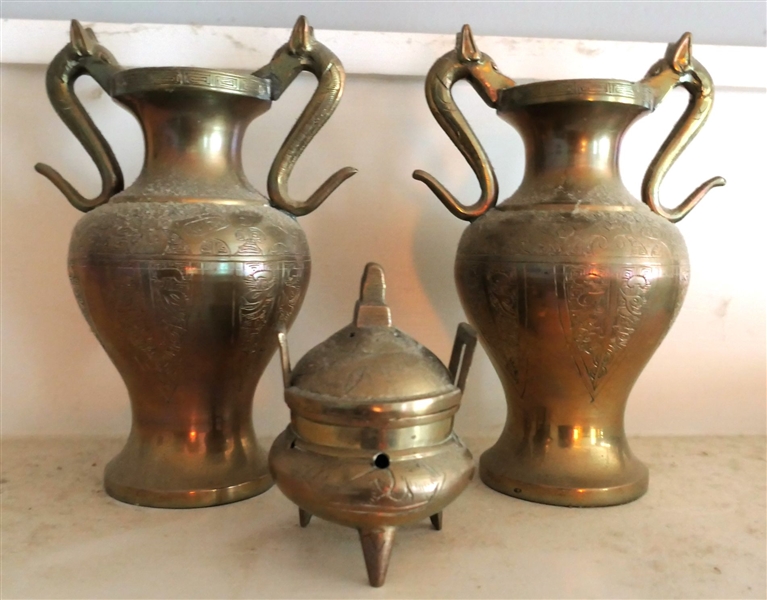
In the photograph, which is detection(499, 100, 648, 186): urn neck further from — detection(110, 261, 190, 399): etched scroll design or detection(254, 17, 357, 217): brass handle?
detection(110, 261, 190, 399): etched scroll design

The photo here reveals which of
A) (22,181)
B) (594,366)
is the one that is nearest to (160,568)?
(594,366)

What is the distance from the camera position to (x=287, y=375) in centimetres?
69

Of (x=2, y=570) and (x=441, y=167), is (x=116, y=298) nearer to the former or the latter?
(x=2, y=570)

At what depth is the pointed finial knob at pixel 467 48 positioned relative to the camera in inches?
35.4

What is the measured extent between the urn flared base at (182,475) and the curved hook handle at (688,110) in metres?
0.64

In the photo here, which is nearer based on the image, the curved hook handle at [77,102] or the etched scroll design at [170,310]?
the etched scroll design at [170,310]

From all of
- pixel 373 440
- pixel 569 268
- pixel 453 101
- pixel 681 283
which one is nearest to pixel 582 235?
pixel 569 268

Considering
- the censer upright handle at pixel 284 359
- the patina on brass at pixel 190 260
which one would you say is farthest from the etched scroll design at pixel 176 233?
the censer upright handle at pixel 284 359

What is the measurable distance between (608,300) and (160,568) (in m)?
0.57

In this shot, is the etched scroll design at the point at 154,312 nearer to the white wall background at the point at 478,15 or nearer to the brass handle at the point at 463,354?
the brass handle at the point at 463,354

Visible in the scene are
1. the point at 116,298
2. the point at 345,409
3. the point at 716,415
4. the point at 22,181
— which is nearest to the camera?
the point at 345,409

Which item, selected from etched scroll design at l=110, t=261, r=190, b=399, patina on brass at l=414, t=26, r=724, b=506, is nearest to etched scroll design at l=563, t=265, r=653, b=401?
patina on brass at l=414, t=26, r=724, b=506

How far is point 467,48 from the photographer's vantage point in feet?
2.95

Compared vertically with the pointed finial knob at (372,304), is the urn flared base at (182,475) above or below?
below
